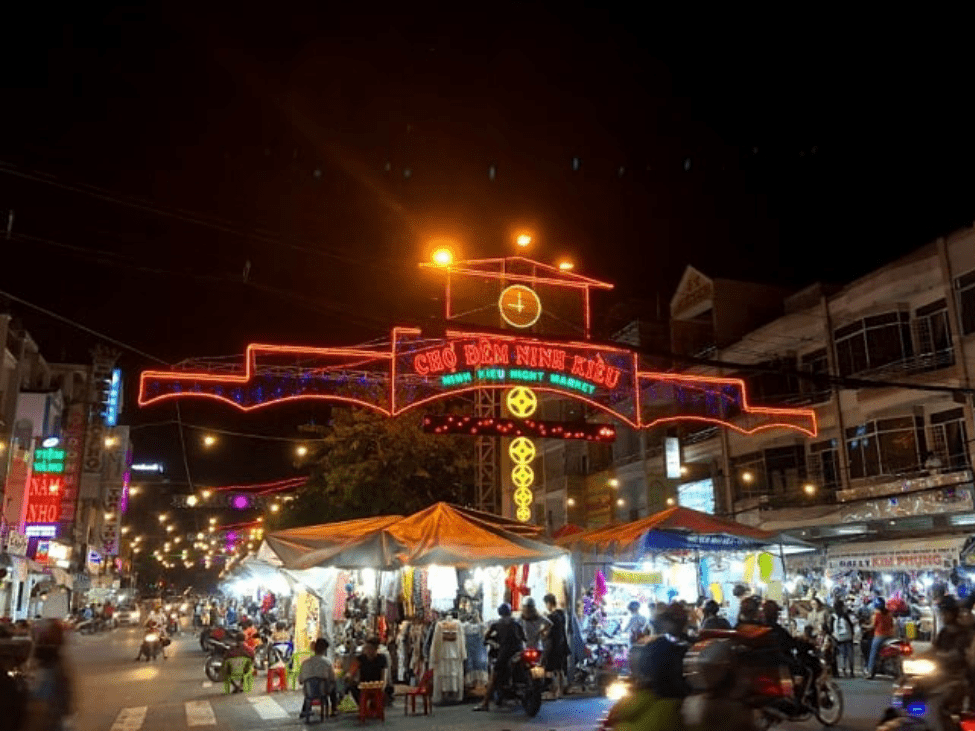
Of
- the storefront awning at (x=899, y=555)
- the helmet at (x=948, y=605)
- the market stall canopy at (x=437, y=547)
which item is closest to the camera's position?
the helmet at (x=948, y=605)

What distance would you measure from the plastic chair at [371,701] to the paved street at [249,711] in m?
0.19

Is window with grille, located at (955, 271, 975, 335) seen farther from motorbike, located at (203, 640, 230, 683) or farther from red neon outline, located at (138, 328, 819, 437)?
motorbike, located at (203, 640, 230, 683)

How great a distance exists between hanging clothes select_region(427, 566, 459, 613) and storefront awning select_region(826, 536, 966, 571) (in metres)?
12.8

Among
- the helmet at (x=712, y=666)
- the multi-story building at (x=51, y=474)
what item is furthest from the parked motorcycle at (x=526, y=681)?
the multi-story building at (x=51, y=474)

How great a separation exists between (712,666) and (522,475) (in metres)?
15.6

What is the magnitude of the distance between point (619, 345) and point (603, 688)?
7737mm

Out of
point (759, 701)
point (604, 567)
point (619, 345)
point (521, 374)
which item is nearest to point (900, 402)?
point (604, 567)

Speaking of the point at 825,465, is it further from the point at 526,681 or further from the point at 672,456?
the point at 526,681

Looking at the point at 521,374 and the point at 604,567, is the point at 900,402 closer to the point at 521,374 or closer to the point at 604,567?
the point at 604,567

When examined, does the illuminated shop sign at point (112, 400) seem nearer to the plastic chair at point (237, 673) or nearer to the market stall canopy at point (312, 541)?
the plastic chair at point (237, 673)

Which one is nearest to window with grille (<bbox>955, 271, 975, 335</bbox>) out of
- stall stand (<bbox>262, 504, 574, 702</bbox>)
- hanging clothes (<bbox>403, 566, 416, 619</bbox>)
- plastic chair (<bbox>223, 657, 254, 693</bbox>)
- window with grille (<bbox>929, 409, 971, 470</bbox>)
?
window with grille (<bbox>929, 409, 971, 470</bbox>)

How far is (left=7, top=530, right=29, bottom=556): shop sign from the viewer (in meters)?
38.2

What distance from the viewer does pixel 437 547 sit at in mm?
15039

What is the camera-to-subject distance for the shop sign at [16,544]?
38188mm
